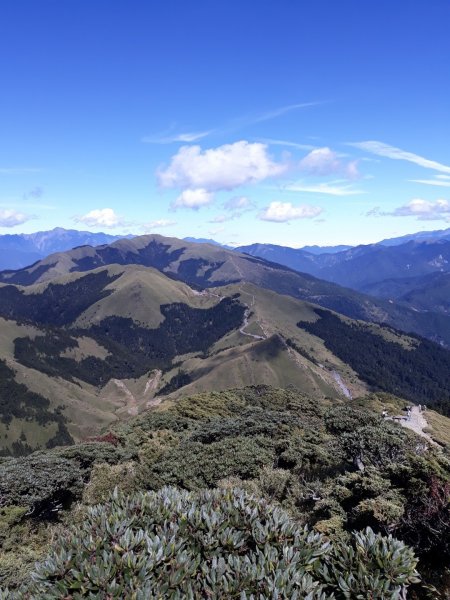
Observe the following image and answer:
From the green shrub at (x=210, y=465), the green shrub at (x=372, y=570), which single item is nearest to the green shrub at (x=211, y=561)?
the green shrub at (x=372, y=570)

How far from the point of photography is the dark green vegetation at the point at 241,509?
44.9ft

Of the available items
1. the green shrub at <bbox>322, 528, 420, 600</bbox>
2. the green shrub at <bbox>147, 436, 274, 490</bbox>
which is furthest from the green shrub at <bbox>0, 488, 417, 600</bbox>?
the green shrub at <bbox>147, 436, 274, 490</bbox>

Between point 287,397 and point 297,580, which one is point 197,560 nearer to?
point 297,580

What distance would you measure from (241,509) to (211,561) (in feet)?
8.71

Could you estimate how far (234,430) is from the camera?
196 feet

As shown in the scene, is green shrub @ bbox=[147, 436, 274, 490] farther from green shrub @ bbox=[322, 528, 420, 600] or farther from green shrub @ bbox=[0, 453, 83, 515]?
green shrub @ bbox=[322, 528, 420, 600]

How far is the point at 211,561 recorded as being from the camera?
1472 cm

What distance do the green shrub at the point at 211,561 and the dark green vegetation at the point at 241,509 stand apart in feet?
0.17

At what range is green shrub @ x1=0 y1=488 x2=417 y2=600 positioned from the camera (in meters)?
12.9

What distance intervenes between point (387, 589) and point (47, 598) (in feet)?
35.7

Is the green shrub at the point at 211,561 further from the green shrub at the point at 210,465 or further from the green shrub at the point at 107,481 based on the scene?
the green shrub at the point at 107,481

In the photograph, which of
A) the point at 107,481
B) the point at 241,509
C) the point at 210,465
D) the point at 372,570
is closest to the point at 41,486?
the point at 107,481

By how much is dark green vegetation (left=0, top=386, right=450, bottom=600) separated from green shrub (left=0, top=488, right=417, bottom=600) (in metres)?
0.05

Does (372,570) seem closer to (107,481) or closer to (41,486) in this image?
(107,481)
